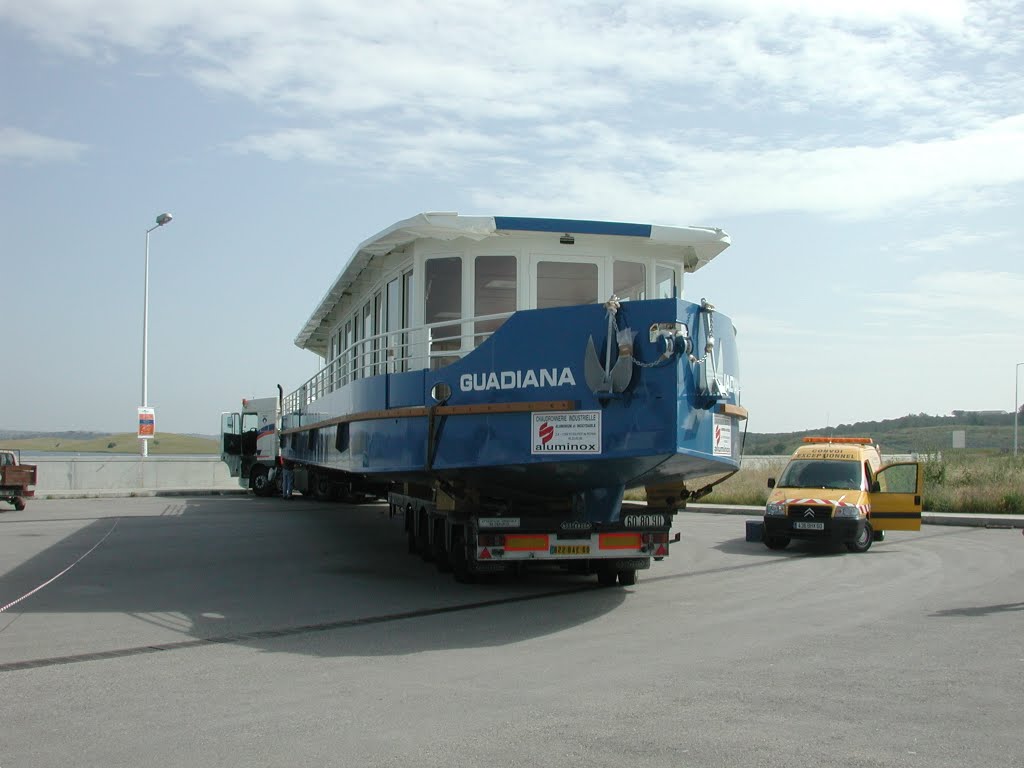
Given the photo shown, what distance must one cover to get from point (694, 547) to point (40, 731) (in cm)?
1134

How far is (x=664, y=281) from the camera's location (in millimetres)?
11602

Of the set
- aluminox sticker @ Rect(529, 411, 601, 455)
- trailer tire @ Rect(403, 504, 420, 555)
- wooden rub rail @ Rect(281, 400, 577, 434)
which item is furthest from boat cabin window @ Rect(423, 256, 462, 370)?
trailer tire @ Rect(403, 504, 420, 555)

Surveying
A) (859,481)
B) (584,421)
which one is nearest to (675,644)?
(584,421)

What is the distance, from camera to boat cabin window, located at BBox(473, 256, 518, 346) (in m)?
10.9

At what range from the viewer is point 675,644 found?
25.3 feet

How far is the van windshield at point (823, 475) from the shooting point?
15.7m

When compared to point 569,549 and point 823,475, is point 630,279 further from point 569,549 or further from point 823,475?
point 823,475

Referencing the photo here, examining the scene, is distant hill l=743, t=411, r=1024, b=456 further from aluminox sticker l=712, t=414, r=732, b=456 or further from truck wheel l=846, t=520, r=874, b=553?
aluminox sticker l=712, t=414, r=732, b=456

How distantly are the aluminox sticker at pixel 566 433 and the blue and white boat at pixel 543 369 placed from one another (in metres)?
0.01

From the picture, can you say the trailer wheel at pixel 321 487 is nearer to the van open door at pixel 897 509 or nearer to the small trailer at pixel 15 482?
the small trailer at pixel 15 482

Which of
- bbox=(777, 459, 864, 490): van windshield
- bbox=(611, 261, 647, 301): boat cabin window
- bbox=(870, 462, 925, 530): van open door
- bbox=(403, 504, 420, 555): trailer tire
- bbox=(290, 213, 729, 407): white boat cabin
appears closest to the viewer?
bbox=(290, 213, 729, 407): white boat cabin

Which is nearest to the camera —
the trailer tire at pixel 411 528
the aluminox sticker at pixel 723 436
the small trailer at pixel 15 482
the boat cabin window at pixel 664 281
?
the aluminox sticker at pixel 723 436

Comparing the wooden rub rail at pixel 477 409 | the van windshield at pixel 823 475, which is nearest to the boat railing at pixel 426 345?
the wooden rub rail at pixel 477 409

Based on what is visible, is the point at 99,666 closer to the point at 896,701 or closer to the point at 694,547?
the point at 896,701
